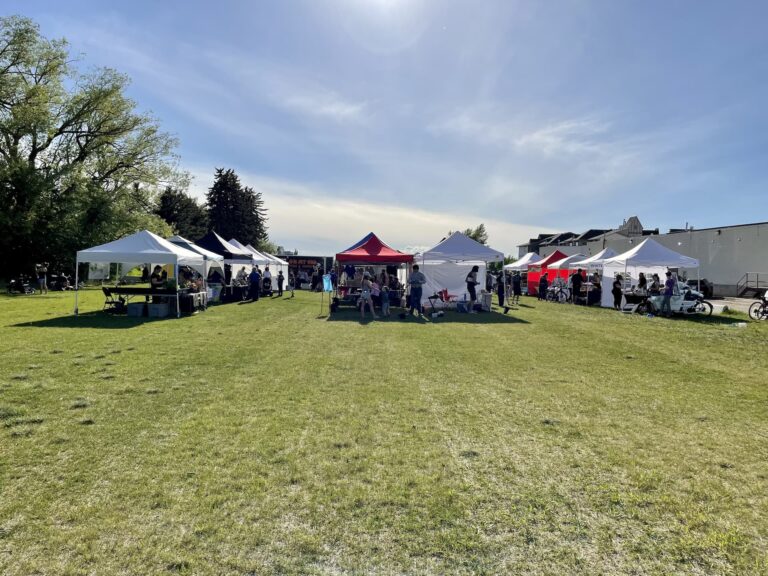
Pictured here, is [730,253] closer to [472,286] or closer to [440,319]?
[472,286]

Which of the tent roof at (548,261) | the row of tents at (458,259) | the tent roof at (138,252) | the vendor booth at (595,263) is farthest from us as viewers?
the tent roof at (548,261)

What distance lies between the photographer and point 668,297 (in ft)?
46.8

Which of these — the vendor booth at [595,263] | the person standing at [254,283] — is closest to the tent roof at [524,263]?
the vendor booth at [595,263]

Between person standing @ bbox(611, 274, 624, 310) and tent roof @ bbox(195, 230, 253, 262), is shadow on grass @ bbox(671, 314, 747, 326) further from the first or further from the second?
tent roof @ bbox(195, 230, 253, 262)

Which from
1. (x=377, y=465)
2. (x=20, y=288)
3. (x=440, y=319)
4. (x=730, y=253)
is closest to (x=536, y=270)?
(x=730, y=253)

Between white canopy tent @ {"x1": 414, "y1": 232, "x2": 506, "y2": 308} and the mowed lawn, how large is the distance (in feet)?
26.3

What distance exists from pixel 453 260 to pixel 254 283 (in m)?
8.54

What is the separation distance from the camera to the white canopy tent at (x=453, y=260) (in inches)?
589

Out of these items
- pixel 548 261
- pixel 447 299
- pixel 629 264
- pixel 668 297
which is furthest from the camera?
pixel 548 261

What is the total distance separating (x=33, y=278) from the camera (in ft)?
79.0

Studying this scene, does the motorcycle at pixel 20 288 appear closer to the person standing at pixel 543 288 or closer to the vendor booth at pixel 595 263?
the person standing at pixel 543 288

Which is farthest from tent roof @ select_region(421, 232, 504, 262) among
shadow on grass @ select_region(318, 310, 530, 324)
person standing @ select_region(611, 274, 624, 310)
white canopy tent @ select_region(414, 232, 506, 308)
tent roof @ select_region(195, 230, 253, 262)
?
tent roof @ select_region(195, 230, 253, 262)

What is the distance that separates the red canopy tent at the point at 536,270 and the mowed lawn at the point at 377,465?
60.8 feet

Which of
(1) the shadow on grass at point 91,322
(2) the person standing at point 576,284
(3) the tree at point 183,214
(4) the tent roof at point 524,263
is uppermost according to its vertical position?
(3) the tree at point 183,214
